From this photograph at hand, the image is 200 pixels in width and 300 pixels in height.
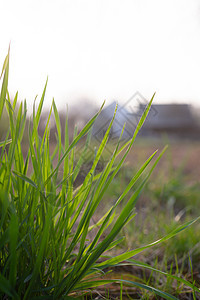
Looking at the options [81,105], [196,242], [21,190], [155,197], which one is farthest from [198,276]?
[155,197]

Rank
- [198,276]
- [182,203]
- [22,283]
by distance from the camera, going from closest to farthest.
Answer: [22,283] → [198,276] → [182,203]

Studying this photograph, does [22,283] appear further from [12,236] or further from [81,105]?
[81,105]

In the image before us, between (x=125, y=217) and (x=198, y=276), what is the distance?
0.58 metres

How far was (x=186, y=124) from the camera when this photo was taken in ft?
39.5

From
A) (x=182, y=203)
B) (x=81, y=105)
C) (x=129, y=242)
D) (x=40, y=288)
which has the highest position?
(x=81, y=105)

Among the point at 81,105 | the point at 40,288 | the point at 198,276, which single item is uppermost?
the point at 81,105

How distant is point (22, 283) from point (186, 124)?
12127 millimetres

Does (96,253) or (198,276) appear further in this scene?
(198,276)

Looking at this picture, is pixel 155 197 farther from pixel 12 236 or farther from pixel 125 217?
pixel 12 236

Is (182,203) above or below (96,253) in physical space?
below

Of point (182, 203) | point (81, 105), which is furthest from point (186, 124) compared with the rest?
point (81, 105)

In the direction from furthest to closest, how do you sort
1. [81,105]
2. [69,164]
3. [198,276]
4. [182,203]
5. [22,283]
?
[182,203], [81,105], [198,276], [69,164], [22,283]

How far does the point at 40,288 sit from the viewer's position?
56 cm

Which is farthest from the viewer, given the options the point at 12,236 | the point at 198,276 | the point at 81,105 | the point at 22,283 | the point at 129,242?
the point at 81,105
